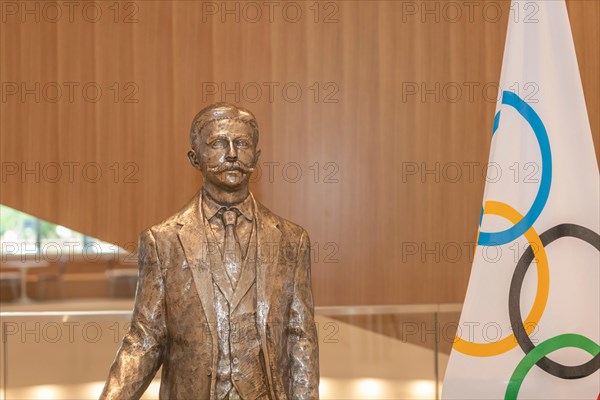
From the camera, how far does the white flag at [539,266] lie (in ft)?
12.6

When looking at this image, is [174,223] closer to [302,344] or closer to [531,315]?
[302,344]

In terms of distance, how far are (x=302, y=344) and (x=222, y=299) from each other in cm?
26

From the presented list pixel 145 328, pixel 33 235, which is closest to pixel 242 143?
pixel 145 328

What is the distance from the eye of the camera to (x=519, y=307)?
12.7 feet

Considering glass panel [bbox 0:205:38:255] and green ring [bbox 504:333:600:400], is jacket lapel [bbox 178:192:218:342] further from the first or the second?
glass panel [bbox 0:205:38:255]

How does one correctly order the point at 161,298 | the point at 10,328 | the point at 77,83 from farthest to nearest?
the point at 77,83 < the point at 10,328 < the point at 161,298

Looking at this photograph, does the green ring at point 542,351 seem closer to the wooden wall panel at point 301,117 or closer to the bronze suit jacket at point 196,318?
the wooden wall panel at point 301,117

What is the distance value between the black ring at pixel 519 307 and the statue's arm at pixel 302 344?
1.45 m

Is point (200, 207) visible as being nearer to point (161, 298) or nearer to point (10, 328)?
point (161, 298)

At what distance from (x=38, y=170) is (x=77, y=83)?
1.43ft

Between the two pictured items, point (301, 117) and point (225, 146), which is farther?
point (301, 117)

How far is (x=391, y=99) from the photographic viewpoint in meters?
4.35

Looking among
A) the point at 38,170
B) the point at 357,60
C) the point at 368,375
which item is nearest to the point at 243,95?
the point at 357,60

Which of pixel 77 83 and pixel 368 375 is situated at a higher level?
pixel 77 83
